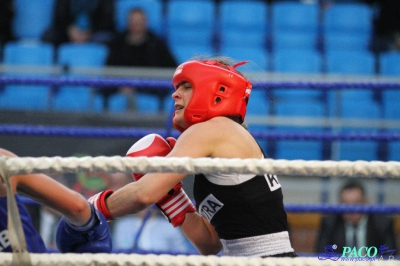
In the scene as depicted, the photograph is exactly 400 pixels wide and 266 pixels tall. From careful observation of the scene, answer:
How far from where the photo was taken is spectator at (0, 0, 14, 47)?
20.0 feet

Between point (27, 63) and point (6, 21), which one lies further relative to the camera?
point (6, 21)

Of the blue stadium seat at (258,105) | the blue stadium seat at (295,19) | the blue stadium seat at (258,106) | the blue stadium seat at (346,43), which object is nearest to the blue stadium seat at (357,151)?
the blue stadium seat at (258,106)

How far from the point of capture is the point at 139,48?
5.56 meters

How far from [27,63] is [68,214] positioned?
415 cm

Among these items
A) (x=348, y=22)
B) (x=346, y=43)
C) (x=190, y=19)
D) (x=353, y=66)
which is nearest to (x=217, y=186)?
(x=353, y=66)

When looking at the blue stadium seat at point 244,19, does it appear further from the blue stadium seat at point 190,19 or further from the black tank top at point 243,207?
the black tank top at point 243,207

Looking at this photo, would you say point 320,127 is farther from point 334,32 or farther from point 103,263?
point 103,263

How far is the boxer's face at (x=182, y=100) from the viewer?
213 centimetres

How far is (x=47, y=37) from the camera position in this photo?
595cm

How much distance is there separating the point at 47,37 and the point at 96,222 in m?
4.49

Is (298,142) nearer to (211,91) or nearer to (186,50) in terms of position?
(186,50)

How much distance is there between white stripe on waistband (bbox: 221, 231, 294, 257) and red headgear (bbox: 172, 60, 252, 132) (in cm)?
41

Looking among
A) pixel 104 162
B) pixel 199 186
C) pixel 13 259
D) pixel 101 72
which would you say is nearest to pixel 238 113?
pixel 199 186

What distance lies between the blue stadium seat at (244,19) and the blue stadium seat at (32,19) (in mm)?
1668
